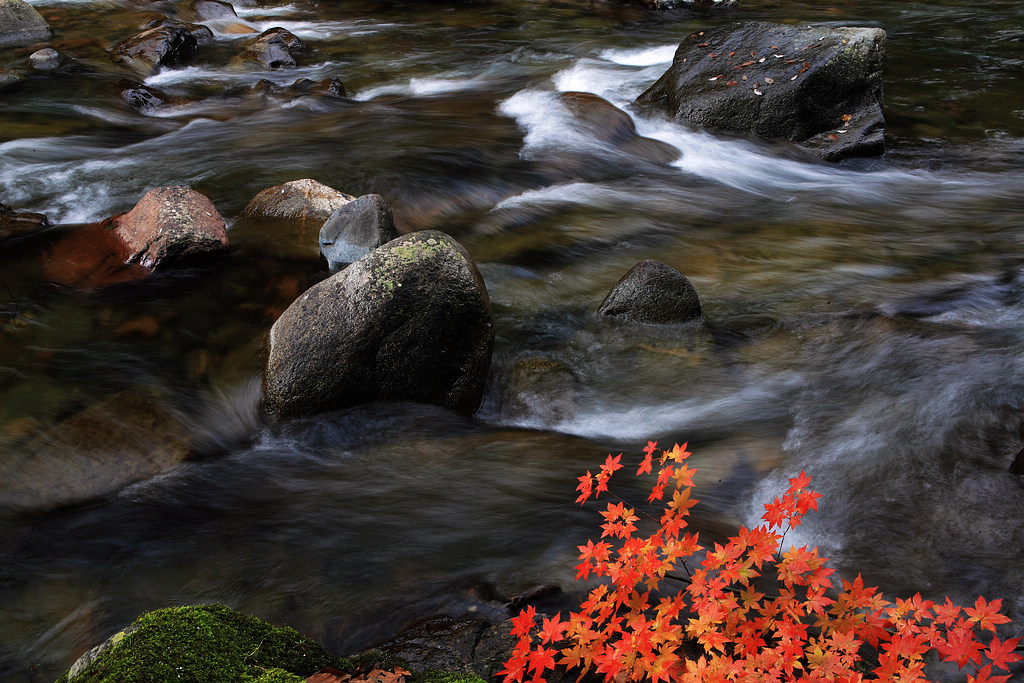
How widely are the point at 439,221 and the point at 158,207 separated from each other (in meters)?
2.51

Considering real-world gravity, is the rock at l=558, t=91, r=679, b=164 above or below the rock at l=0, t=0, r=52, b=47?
below

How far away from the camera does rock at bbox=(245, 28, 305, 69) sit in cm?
1272

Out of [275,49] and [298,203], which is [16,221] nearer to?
[298,203]

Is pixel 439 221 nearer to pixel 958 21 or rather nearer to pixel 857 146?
pixel 857 146

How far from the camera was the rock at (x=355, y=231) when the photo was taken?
615 centimetres

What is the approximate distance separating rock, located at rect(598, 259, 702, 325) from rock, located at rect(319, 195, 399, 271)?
1.98m

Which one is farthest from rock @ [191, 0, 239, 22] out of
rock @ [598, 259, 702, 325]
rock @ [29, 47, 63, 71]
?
rock @ [598, 259, 702, 325]

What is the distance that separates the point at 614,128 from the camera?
9430 millimetres

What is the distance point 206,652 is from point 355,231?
434 cm

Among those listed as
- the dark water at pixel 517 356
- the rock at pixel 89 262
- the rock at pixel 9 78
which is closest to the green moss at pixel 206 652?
the dark water at pixel 517 356

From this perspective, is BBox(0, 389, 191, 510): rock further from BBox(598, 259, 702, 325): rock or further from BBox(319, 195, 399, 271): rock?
BBox(598, 259, 702, 325): rock

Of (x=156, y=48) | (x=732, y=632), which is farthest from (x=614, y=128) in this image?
(x=156, y=48)

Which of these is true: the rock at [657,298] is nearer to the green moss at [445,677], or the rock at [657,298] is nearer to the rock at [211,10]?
the green moss at [445,677]

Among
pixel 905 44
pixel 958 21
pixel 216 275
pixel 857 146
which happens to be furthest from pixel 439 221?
pixel 958 21
